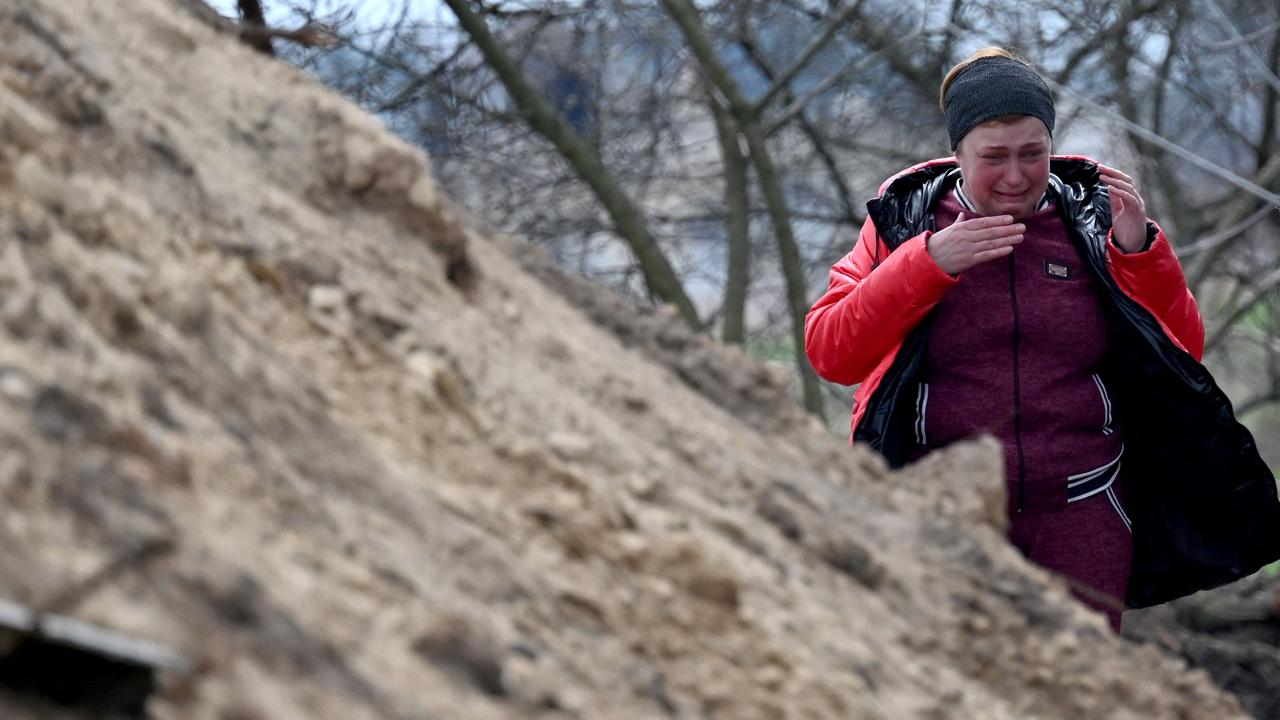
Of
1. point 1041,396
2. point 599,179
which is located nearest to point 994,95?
point 1041,396

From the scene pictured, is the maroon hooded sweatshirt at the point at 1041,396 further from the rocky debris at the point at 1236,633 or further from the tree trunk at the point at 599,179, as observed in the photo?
the tree trunk at the point at 599,179

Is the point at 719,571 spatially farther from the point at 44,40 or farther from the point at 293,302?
the point at 44,40

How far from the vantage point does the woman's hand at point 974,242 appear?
3119 millimetres

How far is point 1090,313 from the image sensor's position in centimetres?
326

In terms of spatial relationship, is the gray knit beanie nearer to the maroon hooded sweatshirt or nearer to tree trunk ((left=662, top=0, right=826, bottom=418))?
the maroon hooded sweatshirt

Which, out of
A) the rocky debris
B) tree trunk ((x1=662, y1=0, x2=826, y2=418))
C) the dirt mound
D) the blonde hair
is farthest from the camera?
tree trunk ((x1=662, y1=0, x2=826, y2=418))

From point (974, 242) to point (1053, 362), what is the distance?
1.05 feet

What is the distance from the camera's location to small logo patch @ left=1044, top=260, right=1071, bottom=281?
329 centimetres

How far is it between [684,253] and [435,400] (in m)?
6.27

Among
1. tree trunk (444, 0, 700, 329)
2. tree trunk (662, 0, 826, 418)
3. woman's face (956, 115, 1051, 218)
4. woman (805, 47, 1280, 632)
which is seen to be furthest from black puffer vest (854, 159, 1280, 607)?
tree trunk (662, 0, 826, 418)

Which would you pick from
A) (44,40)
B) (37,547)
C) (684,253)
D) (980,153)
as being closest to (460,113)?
(684,253)

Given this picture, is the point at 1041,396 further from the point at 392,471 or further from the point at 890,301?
the point at 392,471

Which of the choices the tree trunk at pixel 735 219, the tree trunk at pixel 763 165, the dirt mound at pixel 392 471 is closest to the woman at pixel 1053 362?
the dirt mound at pixel 392 471

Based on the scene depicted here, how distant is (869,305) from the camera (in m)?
3.24
